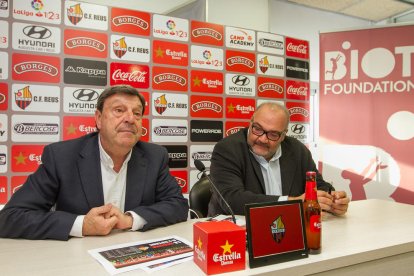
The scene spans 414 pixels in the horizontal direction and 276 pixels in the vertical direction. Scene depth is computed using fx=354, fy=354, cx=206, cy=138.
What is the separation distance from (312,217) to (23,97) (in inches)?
94.0

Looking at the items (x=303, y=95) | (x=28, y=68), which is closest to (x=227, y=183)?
(x=28, y=68)

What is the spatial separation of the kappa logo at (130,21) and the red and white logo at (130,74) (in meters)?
0.35

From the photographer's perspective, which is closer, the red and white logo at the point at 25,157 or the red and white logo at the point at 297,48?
the red and white logo at the point at 25,157

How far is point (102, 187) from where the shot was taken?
1598mm

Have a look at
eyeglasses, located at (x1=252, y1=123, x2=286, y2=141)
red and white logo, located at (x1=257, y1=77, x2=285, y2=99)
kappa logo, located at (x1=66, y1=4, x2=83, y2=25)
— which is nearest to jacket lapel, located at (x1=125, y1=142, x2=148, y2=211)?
eyeglasses, located at (x1=252, y1=123, x2=286, y2=141)

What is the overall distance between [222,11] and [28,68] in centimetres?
218

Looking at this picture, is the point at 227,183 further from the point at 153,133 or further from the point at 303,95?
the point at 303,95

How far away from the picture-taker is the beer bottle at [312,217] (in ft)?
3.89

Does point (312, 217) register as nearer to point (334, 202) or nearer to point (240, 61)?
point (334, 202)

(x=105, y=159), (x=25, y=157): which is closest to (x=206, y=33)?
(x=25, y=157)

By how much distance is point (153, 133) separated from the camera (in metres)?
3.21

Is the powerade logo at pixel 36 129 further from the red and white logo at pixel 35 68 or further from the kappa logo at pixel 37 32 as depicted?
the kappa logo at pixel 37 32

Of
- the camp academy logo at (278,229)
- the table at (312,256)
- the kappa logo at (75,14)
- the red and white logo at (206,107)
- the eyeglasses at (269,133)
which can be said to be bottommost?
the table at (312,256)

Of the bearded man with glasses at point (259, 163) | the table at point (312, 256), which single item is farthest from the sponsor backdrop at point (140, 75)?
the table at point (312, 256)
